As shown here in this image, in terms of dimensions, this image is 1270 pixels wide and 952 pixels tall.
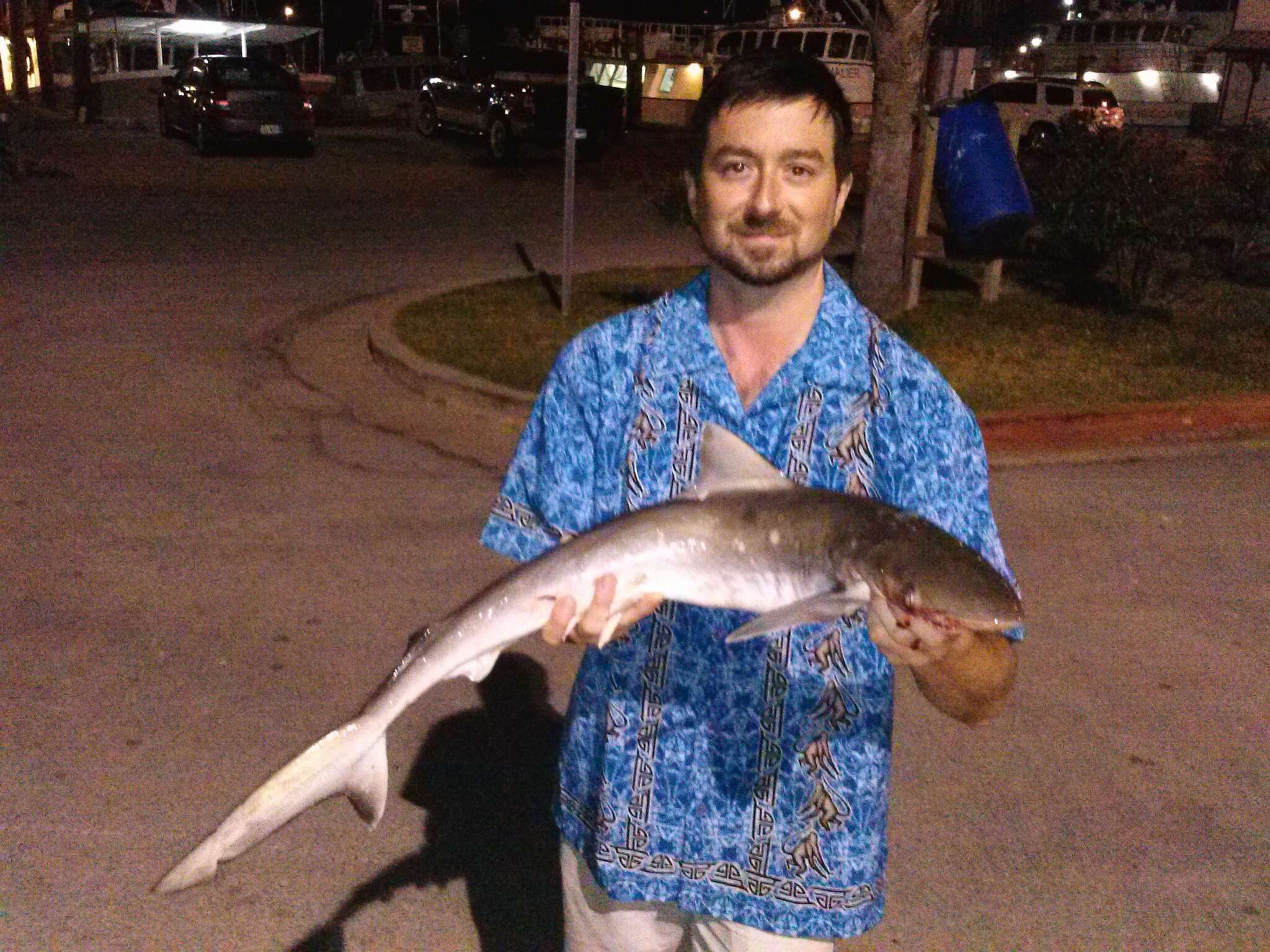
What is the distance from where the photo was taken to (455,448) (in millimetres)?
7527

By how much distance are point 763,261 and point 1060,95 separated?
3053cm

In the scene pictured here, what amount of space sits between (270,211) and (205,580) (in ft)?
40.9

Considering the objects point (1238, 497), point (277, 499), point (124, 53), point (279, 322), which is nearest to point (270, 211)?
point (279, 322)

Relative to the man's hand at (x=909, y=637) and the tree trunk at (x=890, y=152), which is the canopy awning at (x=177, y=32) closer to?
the tree trunk at (x=890, y=152)

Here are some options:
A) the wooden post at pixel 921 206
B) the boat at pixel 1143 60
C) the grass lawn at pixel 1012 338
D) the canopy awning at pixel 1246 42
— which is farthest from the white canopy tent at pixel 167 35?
the wooden post at pixel 921 206

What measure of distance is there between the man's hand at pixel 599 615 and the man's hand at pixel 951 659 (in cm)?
33

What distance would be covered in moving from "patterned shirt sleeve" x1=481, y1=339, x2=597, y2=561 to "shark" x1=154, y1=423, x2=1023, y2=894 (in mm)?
211

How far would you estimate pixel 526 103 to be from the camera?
24312mm

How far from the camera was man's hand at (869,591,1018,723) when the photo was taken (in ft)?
5.75

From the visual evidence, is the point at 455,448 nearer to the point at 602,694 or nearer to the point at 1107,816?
the point at 1107,816

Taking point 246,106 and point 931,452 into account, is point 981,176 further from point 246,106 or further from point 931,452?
point 246,106

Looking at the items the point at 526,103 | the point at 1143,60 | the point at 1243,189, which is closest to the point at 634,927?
the point at 1243,189

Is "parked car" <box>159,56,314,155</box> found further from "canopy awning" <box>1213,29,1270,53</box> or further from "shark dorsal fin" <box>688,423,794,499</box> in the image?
"canopy awning" <box>1213,29,1270,53</box>

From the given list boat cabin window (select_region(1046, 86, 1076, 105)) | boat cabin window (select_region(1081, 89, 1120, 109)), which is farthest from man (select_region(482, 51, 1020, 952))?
boat cabin window (select_region(1046, 86, 1076, 105))
